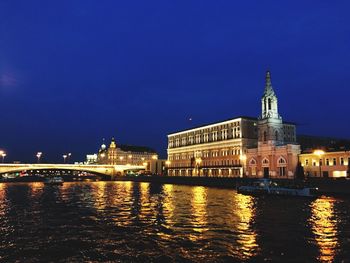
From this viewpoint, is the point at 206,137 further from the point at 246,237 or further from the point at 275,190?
the point at 246,237

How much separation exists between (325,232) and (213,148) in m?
113

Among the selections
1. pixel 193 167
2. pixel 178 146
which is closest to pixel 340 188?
pixel 193 167

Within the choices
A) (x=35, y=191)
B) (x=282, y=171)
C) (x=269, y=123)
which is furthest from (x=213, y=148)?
(x=35, y=191)

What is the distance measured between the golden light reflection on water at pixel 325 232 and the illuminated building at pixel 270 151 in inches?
2492

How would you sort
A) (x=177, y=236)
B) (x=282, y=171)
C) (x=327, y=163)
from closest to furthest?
(x=177, y=236)
(x=327, y=163)
(x=282, y=171)

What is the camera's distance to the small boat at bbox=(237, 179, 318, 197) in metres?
59.1

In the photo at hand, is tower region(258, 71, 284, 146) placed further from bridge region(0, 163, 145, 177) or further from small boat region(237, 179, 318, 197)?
bridge region(0, 163, 145, 177)

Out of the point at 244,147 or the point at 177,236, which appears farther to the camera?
the point at 244,147

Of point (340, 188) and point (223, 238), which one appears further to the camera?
point (340, 188)

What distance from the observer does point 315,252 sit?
863 inches

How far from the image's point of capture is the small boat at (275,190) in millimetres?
59147

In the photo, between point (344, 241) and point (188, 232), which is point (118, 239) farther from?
point (344, 241)

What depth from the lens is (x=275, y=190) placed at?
65625 millimetres

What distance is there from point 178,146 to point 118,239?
14393cm
